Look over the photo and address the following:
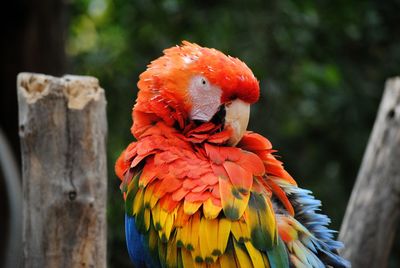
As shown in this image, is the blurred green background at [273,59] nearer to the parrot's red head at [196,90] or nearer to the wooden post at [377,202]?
the wooden post at [377,202]

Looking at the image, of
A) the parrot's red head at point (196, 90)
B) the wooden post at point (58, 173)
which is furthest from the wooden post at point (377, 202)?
the wooden post at point (58, 173)

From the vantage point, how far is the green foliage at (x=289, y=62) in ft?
10.9

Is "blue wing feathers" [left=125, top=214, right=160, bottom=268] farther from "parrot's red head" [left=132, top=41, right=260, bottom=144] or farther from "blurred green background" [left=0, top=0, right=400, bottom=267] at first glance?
"blurred green background" [left=0, top=0, right=400, bottom=267]

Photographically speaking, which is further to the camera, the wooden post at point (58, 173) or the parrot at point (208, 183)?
the wooden post at point (58, 173)

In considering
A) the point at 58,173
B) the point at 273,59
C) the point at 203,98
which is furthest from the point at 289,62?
the point at 58,173

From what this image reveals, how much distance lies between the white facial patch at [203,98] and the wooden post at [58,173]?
0.97 feet

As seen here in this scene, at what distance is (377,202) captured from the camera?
2240 mm

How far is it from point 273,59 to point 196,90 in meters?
1.99

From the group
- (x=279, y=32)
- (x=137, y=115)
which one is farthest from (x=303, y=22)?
(x=137, y=115)

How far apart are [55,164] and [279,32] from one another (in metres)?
2.08

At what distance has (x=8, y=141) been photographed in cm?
→ 322

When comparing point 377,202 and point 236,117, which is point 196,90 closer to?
point 236,117

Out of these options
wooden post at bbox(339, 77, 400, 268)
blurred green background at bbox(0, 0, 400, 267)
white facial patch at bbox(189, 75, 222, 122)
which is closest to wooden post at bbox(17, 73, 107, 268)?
white facial patch at bbox(189, 75, 222, 122)

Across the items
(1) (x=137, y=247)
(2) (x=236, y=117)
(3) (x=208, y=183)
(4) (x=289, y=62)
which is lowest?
(1) (x=137, y=247)
